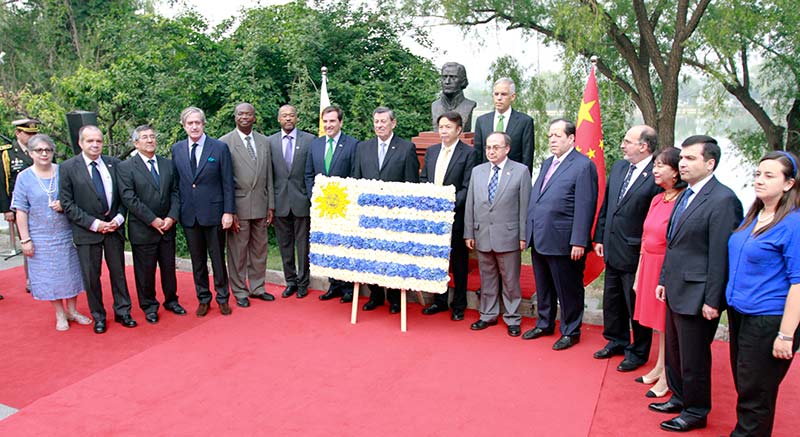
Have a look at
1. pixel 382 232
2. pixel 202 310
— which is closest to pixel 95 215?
pixel 202 310

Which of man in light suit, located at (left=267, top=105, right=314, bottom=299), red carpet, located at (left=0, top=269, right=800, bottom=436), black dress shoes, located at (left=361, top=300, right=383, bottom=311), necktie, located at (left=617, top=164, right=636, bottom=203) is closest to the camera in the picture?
red carpet, located at (left=0, top=269, right=800, bottom=436)

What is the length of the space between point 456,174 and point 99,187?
9.46ft

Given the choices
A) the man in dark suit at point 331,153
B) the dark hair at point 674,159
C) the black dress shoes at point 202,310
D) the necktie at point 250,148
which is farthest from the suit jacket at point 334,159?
the dark hair at point 674,159

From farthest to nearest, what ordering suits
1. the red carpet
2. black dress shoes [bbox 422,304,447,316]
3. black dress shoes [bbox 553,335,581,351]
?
1. black dress shoes [bbox 422,304,447,316]
2. black dress shoes [bbox 553,335,581,351]
3. the red carpet

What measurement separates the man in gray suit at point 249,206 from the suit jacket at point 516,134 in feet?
6.37

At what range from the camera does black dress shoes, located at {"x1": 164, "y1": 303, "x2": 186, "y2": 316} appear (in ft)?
17.1

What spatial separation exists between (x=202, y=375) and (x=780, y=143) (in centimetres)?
1006

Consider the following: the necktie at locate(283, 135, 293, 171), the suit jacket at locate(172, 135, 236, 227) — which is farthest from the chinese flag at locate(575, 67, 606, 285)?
the suit jacket at locate(172, 135, 236, 227)

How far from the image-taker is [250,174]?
538cm

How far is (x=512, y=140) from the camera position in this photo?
5.06m

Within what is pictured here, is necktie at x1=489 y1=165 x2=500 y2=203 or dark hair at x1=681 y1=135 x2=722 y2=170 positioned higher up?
dark hair at x1=681 y1=135 x2=722 y2=170

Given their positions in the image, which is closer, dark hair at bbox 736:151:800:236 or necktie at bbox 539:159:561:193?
dark hair at bbox 736:151:800:236

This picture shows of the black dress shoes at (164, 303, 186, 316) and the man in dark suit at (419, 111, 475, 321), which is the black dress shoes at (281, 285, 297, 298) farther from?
the man in dark suit at (419, 111, 475, 321)

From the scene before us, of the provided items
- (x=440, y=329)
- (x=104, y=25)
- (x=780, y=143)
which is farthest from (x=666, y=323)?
(x=104, y=25)
